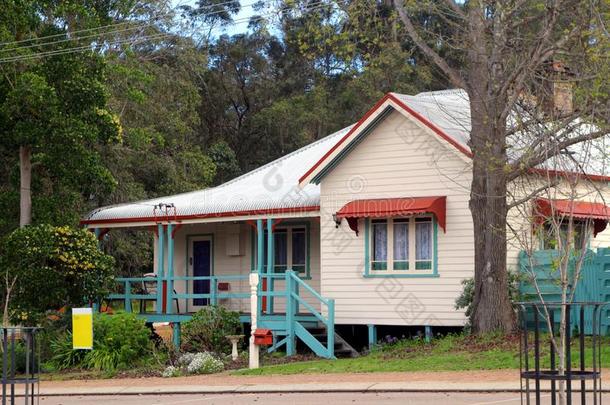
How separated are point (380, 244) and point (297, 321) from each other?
8.80 feet

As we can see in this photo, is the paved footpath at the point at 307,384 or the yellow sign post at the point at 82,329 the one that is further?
the yellow sign post at the point at 82,329

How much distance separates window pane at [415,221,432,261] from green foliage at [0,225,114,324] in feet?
27.7

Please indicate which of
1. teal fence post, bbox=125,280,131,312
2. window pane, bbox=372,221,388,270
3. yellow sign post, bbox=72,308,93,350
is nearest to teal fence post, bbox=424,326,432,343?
window pane, bbox=372,221,388,270

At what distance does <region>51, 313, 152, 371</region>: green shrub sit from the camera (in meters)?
25.1

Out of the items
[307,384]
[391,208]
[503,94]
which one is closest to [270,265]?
[391,208]

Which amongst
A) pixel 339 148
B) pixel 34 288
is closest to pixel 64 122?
pixel 34 288

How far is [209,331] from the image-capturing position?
2623cm

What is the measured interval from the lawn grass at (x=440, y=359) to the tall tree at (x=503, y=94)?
69cm

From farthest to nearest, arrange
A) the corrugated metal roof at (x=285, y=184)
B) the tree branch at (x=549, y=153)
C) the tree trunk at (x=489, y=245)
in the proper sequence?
the corrugated metal roof at (x=285, y=184), the tree trunk at (x=489, y=245), the tree branch at (x=549, y=153)

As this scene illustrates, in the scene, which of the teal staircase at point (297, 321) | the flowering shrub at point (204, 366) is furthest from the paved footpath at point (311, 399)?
the teal staircase at point (297, 321)

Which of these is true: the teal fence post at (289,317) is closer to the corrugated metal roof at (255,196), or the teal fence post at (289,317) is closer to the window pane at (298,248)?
the corrugated metal roof at (255,196)

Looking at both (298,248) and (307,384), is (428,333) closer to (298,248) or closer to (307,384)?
(298,248)

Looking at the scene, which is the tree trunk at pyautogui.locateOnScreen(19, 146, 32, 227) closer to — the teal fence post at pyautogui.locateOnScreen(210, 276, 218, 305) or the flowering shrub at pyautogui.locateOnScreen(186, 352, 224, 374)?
the teal fence post at pyautogui.locateOnScreen(210, 276, 218, 305)

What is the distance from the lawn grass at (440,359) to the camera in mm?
20406
